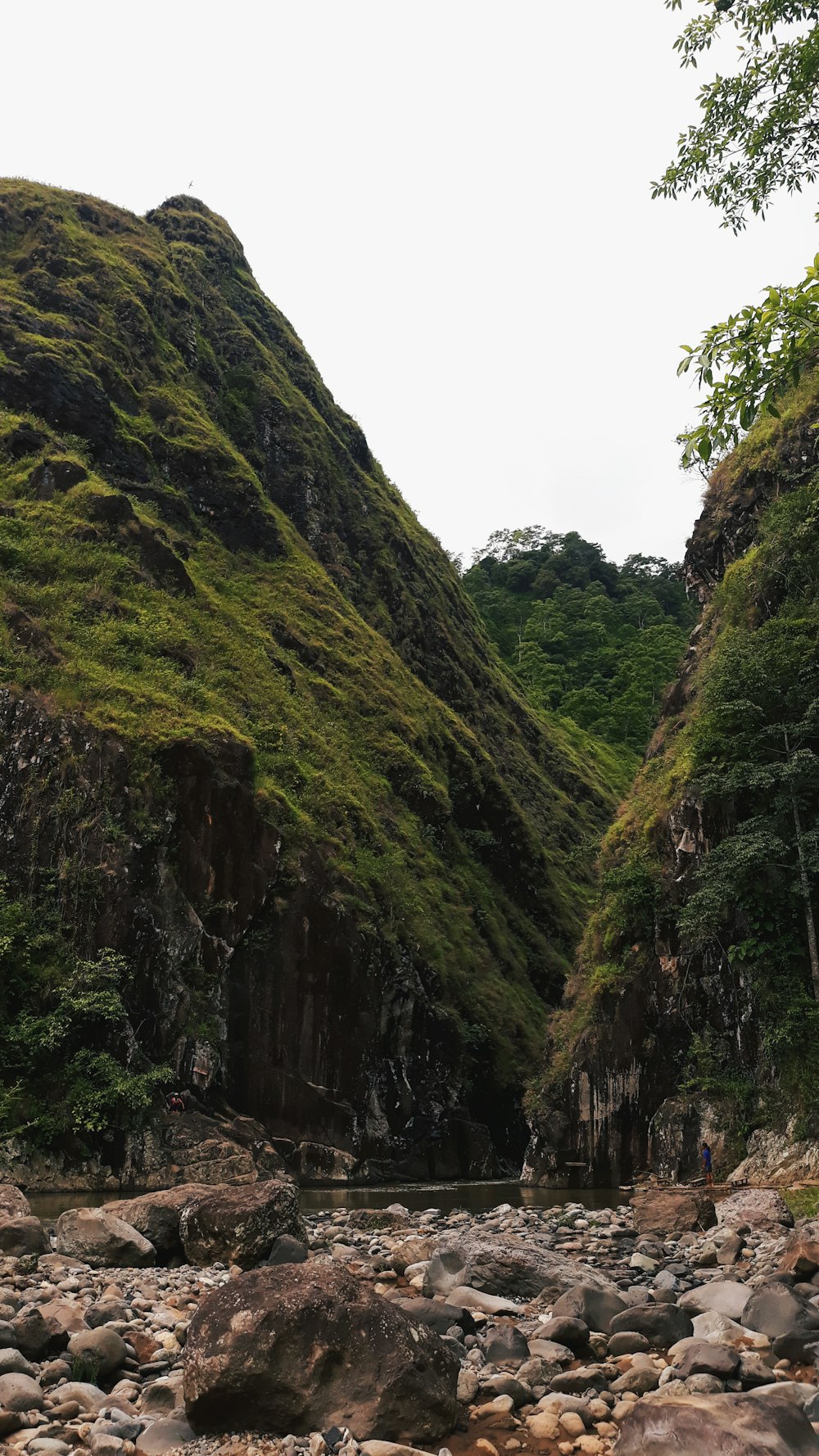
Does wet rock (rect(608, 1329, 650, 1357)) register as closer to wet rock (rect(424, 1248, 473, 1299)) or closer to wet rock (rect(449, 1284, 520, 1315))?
wet rock (rect(449, 1284, 520, 1315))

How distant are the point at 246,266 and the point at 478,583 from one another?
45.3m

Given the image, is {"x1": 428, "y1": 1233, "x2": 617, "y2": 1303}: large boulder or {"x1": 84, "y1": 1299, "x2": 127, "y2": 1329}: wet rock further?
{"x1": 428, "y1": 1233, "x2": 617, "y2": 1303}: large boulder

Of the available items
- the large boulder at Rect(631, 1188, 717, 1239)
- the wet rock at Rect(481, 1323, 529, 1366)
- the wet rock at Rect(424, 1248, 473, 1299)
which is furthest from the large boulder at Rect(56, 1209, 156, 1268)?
the large boulder at Rect(631, 1188, 717, 1239)

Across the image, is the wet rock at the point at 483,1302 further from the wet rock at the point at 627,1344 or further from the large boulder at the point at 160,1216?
the large boulder at the point at 160,1216

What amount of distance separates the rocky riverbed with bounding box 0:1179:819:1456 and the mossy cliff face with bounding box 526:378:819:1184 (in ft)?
40.8

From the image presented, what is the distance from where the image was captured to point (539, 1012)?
48.3 meters

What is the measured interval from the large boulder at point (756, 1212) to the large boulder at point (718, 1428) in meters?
9.19

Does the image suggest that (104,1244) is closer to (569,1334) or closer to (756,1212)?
(569,1334)

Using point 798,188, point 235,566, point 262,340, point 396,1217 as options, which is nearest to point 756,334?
point 798,188

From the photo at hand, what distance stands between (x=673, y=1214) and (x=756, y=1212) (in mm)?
2339

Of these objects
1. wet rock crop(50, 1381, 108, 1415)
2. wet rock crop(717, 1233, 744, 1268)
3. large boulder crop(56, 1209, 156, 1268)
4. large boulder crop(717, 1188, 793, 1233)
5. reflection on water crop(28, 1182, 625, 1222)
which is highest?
wet rock crop(50, 1381, 108, 1415)

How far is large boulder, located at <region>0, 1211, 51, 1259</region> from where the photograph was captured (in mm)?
12258

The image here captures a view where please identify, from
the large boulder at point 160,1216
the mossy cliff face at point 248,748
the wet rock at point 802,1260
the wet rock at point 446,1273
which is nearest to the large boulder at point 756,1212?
the wet rock at point 802,1260

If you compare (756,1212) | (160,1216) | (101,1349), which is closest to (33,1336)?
(101,1349)
